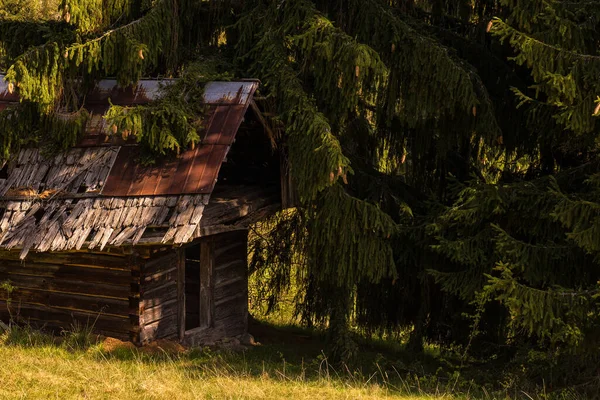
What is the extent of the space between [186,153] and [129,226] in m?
1.45

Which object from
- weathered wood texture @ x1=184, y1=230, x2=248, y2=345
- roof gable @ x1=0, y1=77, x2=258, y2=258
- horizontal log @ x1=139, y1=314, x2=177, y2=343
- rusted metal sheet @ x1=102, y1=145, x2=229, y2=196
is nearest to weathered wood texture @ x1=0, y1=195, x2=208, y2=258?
roof gable @ x1=0, y1=77, x2=258, y2=258

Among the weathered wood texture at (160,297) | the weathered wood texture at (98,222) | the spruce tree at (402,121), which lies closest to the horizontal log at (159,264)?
the weathered wood texture at (160,297)

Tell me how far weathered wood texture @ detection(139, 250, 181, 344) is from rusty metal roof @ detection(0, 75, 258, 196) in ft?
5.00

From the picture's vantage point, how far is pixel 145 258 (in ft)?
42.5

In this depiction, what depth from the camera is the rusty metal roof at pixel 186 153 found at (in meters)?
12.0

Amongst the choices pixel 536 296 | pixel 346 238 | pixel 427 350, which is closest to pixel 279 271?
pixel 427 350

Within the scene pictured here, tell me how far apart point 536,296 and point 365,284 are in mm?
A: 5053

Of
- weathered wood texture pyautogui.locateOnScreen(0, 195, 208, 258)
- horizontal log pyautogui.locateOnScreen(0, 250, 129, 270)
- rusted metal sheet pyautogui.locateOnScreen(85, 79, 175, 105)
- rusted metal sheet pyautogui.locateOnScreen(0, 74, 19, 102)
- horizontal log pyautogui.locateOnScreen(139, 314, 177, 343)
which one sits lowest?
horizontal log pyautogui.locateOnScreen(139, 314, 177, 343)

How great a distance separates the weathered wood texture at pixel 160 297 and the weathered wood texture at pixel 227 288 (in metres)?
0.55

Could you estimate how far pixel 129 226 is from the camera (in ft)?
38.4

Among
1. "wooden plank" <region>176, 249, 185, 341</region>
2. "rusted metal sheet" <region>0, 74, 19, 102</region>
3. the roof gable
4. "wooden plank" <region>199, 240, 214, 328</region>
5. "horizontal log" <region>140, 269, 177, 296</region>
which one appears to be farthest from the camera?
"wooden plank" <region>199, 240, 214, 328</region>

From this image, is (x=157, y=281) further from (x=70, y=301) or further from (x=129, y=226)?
(x=129, y=226)

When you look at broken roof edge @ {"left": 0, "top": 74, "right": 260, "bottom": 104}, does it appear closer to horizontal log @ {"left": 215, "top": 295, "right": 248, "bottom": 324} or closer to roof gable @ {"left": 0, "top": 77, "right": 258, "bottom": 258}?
roof gable @ {"left": 0, "top": 77, "right": 258, "bottom": 258}

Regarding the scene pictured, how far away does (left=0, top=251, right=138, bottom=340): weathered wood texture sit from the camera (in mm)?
13141
